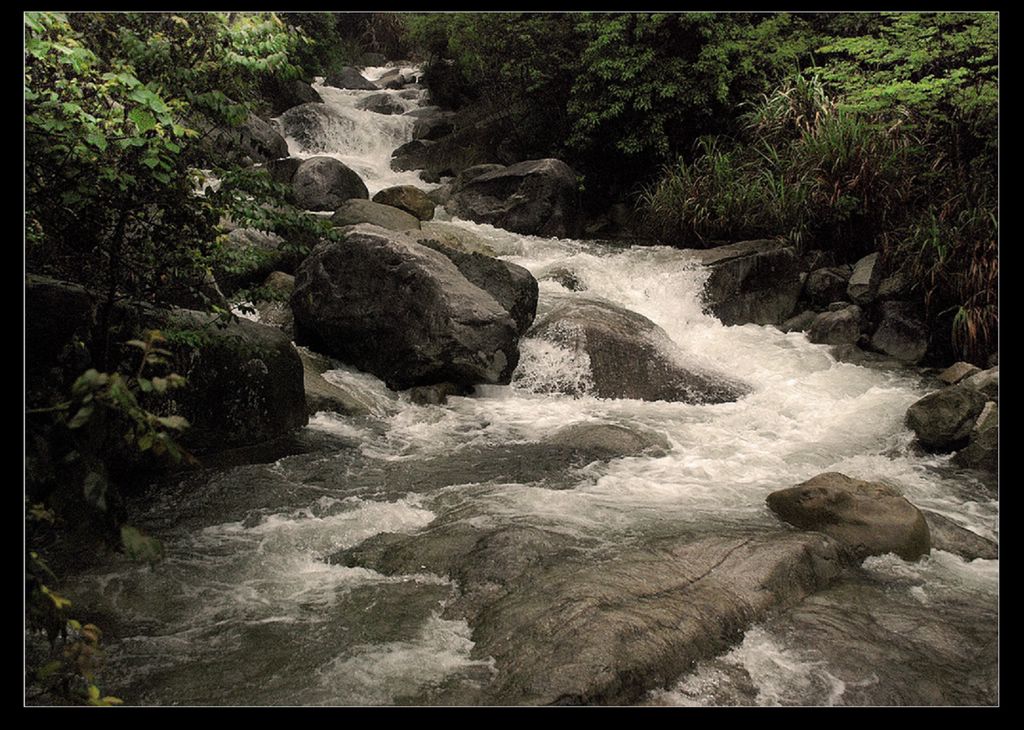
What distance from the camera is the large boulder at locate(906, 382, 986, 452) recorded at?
586 cm

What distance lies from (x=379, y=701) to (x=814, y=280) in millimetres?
8829

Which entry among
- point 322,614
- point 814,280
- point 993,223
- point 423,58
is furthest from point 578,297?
point 423,58

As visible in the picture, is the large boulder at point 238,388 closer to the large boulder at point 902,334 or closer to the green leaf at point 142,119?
the green leaf at point 142,119

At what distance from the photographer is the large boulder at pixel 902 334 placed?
868cm

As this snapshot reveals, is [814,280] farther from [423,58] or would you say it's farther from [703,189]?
[423,58]

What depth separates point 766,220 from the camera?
422 inches

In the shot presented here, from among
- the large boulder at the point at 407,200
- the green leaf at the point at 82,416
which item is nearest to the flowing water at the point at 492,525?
the green leaf at the point at 82,416

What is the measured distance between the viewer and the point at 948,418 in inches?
233

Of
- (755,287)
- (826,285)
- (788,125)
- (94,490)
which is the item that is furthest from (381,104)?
(94,490)

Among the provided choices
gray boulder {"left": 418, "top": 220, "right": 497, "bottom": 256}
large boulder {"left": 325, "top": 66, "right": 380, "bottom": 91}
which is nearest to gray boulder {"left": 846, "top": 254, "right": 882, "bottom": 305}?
gray boulder {"left": 418, "top": 220, "right": 497, "bottom": 256}

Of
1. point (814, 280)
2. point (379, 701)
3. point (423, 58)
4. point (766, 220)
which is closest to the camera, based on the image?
point (379, 701)

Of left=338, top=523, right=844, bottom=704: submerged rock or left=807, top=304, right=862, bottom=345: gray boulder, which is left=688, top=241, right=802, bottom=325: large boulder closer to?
left=807, top=304, right=862, bottom=345: gray boulder

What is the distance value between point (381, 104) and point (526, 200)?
8.66 metres

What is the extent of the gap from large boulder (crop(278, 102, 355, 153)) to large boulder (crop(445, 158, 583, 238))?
522 centimetres
